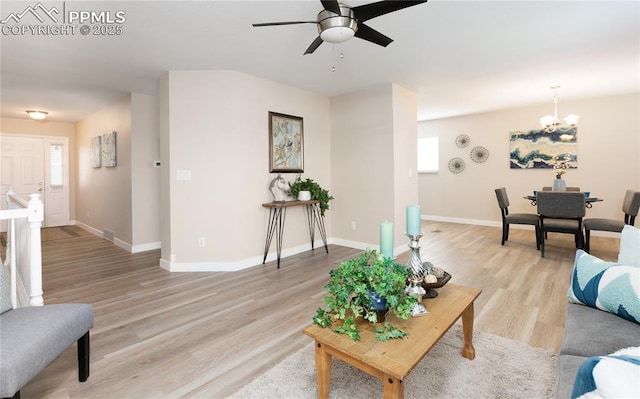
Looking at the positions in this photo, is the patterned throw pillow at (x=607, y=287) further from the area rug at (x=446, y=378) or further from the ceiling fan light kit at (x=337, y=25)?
the ceiling fan light kit at (x=337, y=25)

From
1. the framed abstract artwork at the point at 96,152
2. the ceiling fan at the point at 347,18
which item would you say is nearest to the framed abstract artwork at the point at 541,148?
the ceiling fan at the point at 347,18

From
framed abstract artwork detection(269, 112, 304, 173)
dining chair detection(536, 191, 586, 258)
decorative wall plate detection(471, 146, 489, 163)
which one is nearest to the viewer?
dining chair detection(536, 191, 586, 258)

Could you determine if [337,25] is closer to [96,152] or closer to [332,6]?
[332,6]

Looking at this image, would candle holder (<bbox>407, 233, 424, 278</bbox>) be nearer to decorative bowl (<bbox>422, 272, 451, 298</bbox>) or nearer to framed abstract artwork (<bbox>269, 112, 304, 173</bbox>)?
decorative bowl (<bbox>422, 272, 451, 298</bbox>)

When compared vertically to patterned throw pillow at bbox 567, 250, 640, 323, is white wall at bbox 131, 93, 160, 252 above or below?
above

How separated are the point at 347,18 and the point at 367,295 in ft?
5.90

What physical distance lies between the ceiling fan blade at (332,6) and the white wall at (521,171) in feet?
19.0

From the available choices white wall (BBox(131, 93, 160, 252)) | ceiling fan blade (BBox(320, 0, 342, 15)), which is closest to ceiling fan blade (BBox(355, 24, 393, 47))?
ceiling fan blade (BBox(320, 0, 342, 15))

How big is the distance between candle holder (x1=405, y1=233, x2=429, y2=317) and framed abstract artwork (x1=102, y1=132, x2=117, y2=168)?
5.43 metres

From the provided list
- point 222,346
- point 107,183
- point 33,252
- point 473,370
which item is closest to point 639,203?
point 473,370

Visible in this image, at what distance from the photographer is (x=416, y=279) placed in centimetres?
165

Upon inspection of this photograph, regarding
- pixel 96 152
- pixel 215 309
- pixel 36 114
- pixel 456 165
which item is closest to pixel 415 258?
pixel 215 309

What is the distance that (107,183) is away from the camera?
221 inches

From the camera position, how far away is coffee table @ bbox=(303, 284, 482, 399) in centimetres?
114
